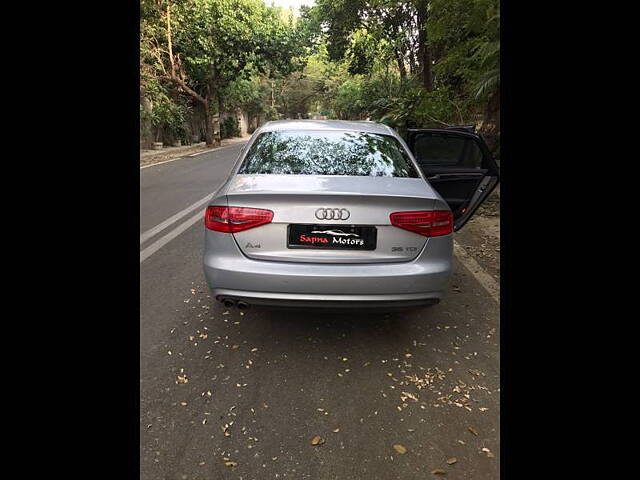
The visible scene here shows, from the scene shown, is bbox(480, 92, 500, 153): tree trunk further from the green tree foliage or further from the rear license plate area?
the green tree foliage

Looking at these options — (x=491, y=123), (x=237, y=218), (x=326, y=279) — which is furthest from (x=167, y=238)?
(x=491, y=123)

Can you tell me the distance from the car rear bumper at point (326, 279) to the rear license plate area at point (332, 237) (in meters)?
0.12

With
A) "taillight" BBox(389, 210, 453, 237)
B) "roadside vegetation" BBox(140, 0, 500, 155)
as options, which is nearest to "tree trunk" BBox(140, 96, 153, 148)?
"roadside vegetation" BBox(140, 0, 500, 155)

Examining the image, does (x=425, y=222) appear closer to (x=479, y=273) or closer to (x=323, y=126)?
(x=323, y=126)

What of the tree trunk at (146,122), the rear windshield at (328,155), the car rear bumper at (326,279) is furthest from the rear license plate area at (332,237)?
the tree trunk at (146,122)

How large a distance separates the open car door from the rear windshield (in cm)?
95

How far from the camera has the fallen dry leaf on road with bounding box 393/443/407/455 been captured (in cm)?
220

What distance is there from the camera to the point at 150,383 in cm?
276

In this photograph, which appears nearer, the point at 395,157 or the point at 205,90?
the point at 395,157

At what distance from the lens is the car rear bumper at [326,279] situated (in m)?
2.77

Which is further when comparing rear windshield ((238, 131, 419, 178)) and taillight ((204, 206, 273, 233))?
rear windshield ((238, 131, 419, 178))
